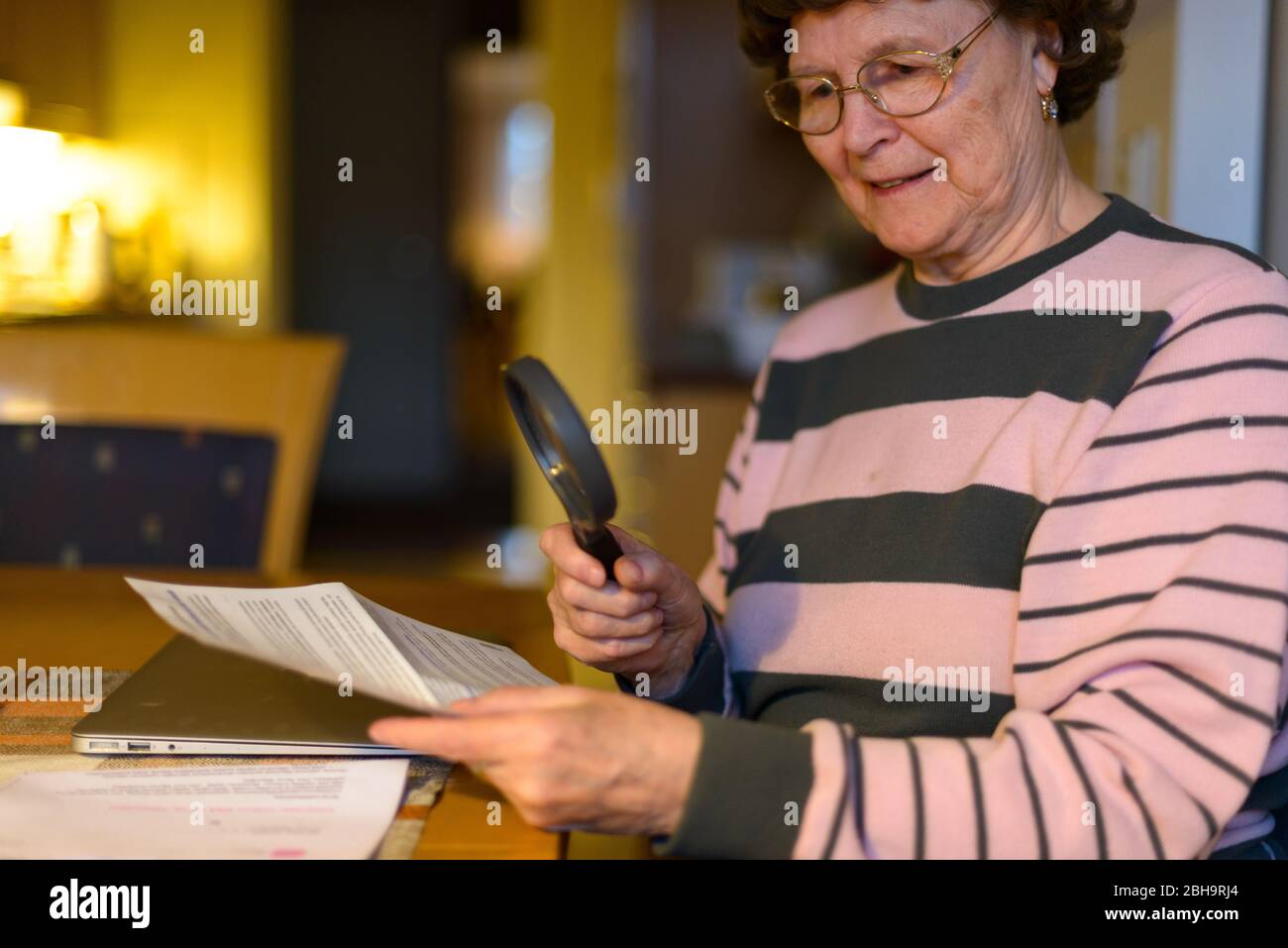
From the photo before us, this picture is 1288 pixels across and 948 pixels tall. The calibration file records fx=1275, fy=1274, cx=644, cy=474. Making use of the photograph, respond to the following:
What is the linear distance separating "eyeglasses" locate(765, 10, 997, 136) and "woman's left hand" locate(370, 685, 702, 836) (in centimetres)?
56

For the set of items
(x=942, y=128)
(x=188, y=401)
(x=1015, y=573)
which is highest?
(x=942, y=128)

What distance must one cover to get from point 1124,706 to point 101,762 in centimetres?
61

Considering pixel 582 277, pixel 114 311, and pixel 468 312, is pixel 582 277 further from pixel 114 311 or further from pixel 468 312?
pixel 468 312

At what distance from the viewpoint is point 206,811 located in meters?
0.71

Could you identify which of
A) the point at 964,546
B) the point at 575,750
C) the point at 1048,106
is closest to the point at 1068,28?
the point at 1048,106

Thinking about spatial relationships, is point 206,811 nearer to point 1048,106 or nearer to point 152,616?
point 152,616

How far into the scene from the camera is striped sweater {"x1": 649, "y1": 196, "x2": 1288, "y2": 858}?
69 cm

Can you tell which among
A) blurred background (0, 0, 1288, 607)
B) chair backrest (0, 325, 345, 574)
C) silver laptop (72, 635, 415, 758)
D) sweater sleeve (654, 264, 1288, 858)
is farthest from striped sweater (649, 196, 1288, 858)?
chair backrest (0, 325, 345, 574)


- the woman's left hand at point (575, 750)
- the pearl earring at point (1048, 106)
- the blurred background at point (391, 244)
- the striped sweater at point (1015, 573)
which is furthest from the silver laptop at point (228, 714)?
the pearl earring at point (1048, 106)

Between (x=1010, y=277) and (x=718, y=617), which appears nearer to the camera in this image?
(x=1010, y=277)

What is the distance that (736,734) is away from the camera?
684 millimetres

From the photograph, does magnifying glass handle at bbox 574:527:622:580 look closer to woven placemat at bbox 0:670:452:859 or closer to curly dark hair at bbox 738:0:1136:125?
woven placemat at bbox 0:670:452:859
